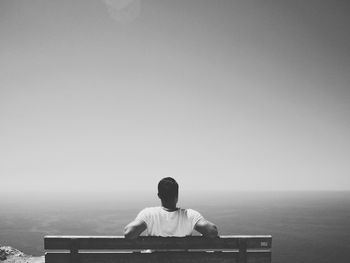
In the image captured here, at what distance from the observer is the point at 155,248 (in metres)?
3.92

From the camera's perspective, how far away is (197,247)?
3938 mm

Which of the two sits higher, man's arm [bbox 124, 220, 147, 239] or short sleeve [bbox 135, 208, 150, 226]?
short sleeve [bbox 135, 208, 150, 226]

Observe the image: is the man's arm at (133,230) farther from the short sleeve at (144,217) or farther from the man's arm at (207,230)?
the man's arm at (207,230)

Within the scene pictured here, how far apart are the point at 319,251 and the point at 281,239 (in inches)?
638

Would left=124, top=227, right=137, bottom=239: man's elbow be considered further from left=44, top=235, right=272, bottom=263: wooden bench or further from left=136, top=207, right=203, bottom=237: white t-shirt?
left=136, top=207, right=203, bottom=237: white t-shirt

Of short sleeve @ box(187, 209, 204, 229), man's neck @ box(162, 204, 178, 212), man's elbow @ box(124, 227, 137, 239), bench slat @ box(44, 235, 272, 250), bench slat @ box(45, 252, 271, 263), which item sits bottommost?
bench slat @ box(45, 252, 271, 263)

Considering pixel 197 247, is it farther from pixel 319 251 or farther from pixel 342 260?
pixel 319 251

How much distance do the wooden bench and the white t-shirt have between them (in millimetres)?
254

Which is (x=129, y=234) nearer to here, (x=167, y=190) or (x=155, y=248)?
(x=155, y=248)

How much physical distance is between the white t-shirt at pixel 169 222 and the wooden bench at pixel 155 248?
0.83ft

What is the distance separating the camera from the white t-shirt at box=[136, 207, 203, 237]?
416cm

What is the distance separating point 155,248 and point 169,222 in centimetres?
43

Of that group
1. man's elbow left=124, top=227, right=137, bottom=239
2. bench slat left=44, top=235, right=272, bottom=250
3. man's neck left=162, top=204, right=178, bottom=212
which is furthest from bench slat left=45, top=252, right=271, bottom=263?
man's neck left=162, top=204, right=178, bottom=212

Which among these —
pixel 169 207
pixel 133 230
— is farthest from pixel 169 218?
pixel 133 230
